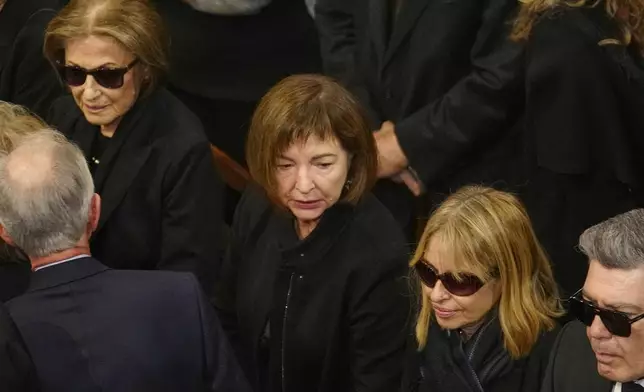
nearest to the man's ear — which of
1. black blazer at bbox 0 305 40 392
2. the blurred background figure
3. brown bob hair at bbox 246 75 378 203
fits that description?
black blazer at bbox 0 305 40 392

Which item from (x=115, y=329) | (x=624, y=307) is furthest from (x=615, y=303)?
(x=115, y=329)

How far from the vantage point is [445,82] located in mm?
4238

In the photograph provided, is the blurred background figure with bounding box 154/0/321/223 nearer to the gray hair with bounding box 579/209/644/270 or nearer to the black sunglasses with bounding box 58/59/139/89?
the black sunglasses with bounding box 58/59/139/89

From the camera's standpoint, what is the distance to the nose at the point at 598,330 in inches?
116

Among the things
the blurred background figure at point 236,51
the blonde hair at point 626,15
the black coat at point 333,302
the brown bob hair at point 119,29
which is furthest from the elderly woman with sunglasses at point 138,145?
the blonde hair at point 626,15

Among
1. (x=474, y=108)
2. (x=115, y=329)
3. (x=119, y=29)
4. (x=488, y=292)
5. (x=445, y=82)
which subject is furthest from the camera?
(x=445, y=82)

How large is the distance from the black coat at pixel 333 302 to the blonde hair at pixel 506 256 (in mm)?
263

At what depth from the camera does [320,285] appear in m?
3.66

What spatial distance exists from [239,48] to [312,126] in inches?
55.5

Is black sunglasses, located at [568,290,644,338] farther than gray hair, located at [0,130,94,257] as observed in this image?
No

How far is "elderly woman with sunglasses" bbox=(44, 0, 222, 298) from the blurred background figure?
0.70 metres

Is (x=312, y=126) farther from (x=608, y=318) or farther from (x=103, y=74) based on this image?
(x=608, y=318)

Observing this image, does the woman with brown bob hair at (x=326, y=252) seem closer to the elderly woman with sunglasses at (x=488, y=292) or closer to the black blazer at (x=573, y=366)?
the elderly woman with sunglasses at (x=488, y=292)

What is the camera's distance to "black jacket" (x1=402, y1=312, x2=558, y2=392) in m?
3.29
